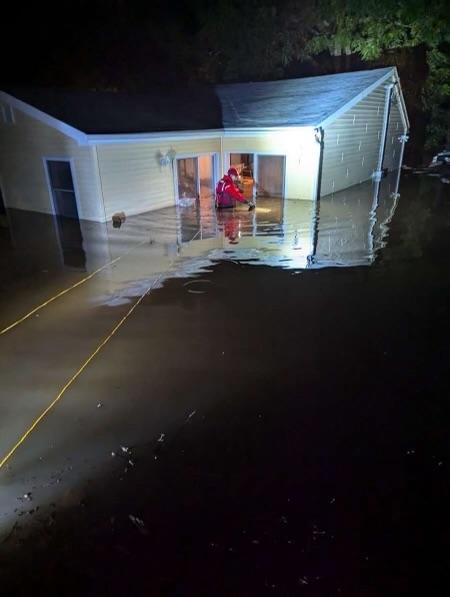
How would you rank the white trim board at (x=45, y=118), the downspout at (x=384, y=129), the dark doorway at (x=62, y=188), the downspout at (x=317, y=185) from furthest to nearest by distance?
the downspout at (x=384, y=129), the dark doorway at (x=62, y=188), the white trim board at (x=45, y=118), the downspout at (x=317, y=185)

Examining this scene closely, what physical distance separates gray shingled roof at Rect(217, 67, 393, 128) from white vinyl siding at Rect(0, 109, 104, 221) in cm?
604

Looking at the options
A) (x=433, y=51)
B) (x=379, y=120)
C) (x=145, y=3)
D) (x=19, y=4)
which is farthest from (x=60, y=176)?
(x=433, y=51)

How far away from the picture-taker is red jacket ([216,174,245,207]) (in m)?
12.8

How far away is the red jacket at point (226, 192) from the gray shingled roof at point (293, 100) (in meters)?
3.02

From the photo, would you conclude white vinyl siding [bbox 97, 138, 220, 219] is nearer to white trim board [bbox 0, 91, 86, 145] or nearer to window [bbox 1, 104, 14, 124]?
white trim board [bbox 0, 91, 86, 145]

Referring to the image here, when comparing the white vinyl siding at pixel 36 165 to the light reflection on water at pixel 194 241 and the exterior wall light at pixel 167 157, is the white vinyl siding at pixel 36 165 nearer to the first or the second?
the light reflection on water at pixel 194 241

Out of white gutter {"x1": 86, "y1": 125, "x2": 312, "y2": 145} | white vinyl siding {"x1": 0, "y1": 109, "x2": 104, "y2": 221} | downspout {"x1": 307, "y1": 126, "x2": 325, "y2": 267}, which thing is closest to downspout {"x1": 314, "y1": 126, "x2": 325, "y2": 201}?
downspout {"x1": 307, "y1": 126, "x2": 325, "y2": 267}

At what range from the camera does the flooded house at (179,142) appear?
38.7 ft

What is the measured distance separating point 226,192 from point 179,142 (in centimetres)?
263

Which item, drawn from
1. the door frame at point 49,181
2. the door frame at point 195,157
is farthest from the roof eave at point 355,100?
the door frame at point 49,181

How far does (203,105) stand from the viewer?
16484 millimetres

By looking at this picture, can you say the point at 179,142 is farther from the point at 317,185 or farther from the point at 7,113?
the point at 7,113

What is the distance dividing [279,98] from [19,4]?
62.9ft

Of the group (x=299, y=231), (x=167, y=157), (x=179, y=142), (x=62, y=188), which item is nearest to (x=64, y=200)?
(x=62, y=188)
